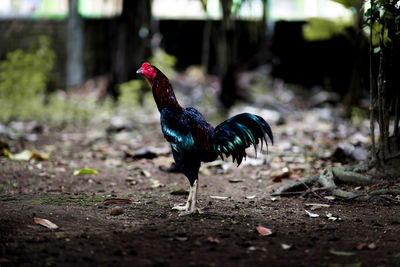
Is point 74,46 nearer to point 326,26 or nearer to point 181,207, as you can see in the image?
point 326,26

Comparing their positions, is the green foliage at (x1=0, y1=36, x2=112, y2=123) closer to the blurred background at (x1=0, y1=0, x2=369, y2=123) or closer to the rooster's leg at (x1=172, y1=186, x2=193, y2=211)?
the blurred background at (x1=0, y1=0, x2=369, y2=123)

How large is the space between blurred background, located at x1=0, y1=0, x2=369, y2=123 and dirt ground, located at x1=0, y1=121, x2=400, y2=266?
3.35 meters

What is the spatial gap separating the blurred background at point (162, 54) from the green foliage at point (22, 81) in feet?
0.06

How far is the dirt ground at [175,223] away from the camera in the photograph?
2.72m

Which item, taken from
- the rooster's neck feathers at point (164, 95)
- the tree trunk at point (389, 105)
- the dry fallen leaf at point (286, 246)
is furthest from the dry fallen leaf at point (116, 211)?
the tree trunk at point (389, 105)

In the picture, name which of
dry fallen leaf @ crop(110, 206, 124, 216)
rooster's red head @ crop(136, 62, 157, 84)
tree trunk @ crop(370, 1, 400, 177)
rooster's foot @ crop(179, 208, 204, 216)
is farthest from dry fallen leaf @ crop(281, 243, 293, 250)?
tree trunk @ crop(370, 1, 400, 177)

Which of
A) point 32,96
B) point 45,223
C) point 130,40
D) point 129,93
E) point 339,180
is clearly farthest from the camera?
point 130,40

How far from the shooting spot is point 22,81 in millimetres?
8219

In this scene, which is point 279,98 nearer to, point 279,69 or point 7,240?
point 279,69

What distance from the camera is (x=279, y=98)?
1094cm

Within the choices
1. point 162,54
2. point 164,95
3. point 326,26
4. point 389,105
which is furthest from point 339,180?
point 162,54

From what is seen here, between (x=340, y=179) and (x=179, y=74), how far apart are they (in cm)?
825

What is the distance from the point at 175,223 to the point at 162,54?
7061 mm

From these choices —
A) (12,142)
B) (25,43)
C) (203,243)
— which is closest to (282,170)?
(203,243)
